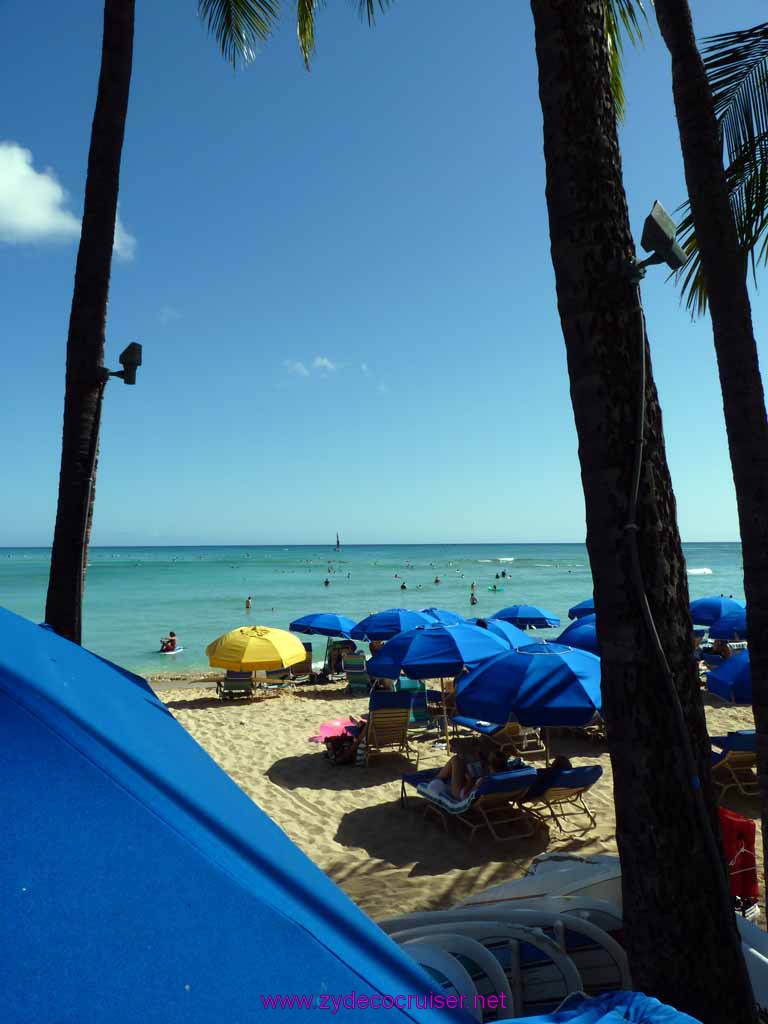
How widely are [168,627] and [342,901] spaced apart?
104ft

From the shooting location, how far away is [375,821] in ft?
22.1

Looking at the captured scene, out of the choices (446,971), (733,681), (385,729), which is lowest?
(385,729)

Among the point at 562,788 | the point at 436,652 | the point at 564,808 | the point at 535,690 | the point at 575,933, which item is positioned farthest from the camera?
the point at 436,652

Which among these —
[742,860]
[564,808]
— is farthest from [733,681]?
[742,860]

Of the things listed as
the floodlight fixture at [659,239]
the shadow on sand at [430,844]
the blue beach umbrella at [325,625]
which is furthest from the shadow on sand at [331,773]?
the blue beach umbrella at [325,625]

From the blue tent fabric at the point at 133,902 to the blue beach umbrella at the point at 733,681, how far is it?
316 inches

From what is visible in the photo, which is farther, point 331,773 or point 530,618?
point 530,618

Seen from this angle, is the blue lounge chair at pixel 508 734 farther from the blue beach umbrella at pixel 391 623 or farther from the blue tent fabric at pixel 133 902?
the blue tent fabric at pixel 133 902

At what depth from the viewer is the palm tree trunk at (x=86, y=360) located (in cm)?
430

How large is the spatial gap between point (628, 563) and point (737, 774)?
23.3ft

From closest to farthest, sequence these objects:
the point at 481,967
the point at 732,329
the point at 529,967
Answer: the point at 481,967, the point at 529,967, the point at 732,329

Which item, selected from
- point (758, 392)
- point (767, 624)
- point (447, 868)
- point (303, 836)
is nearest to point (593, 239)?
point (758, 392)

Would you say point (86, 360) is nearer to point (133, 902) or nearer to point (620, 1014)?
point (133, 902)

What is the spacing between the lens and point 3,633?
1.17m
